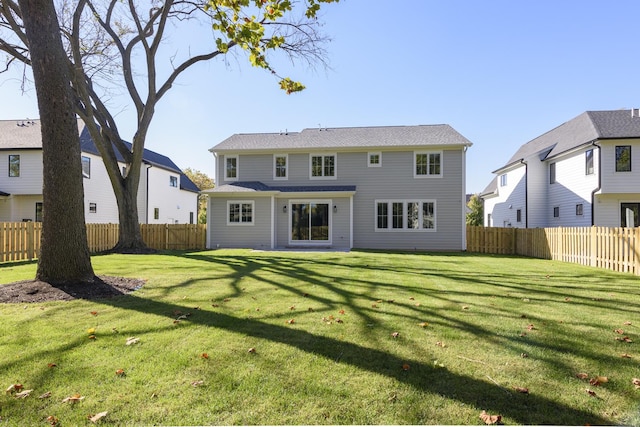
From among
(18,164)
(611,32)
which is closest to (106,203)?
(18,164)

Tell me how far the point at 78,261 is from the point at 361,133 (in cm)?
1655

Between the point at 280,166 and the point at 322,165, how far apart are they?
239cm

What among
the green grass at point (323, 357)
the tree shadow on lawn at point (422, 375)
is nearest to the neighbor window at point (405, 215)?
the green grass at point (323, 357)

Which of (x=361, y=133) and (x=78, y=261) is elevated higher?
(x=361, y=133)

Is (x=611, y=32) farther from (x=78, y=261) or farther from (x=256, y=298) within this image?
(x=78, y=261)

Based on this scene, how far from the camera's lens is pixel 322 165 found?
19.0 metres

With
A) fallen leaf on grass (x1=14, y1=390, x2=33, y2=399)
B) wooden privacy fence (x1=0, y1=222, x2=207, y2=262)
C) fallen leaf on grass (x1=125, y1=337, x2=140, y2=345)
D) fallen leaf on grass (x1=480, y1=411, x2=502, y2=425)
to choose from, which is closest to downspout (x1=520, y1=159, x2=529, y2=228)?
wooden privacy fence (x1=0, y1=222, x2=207, y2=262)

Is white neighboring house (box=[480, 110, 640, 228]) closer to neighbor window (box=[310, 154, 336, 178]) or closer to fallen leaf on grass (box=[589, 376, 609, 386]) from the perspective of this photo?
neighbor window (box=[310, 154, 336, 178])

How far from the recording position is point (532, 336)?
396cm

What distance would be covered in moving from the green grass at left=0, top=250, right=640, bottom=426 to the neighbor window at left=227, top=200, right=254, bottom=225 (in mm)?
11749

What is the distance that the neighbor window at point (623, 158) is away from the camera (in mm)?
17062

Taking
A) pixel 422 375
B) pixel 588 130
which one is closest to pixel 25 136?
pixel 422 375

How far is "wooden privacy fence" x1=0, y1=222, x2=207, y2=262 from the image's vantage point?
452 inches

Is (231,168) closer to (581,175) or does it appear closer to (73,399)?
(73,399)
